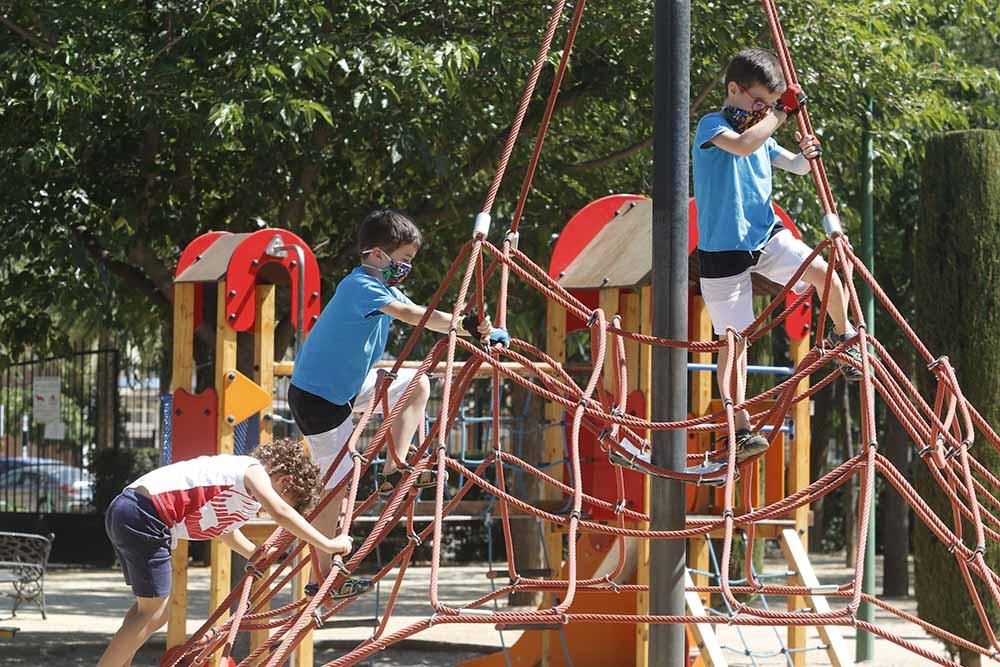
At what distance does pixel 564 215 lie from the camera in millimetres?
11586

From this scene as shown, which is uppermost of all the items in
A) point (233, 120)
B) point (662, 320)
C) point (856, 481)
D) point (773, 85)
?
point (233, 120)

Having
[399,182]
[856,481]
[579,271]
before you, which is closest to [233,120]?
[579,271]

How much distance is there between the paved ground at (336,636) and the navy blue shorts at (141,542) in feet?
12.6

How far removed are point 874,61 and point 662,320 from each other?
6.58m

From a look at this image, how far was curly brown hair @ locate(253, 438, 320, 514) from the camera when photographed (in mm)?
5375

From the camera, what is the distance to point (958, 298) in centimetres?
1005

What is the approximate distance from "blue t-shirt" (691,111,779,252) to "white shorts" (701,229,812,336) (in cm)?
6

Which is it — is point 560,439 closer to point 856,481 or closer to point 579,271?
point 579,271

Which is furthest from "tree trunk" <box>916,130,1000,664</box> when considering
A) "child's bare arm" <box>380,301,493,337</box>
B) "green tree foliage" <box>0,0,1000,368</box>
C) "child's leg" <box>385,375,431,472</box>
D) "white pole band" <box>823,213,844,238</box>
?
"white pole band" <box>823,213,844,238</box>

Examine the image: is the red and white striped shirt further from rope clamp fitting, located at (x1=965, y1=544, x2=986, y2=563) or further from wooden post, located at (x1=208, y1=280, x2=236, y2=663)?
rope clamp fitting, located at (x1=965, y1=544, x2=986, y2=563)

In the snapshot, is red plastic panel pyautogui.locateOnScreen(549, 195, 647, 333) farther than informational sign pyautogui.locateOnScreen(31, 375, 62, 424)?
No

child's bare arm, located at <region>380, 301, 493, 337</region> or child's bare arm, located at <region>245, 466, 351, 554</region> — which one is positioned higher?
child's bare arm, located at <region>380, 301, 493, 337</region>

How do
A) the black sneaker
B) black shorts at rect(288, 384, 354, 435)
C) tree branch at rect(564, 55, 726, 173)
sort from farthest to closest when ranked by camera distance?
tree branch at rect(564, 55, 726, 173)
black shorts at rect(288, 384, 354, 435)
the black sneaker

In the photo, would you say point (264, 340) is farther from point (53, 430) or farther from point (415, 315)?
point (53, 430)
